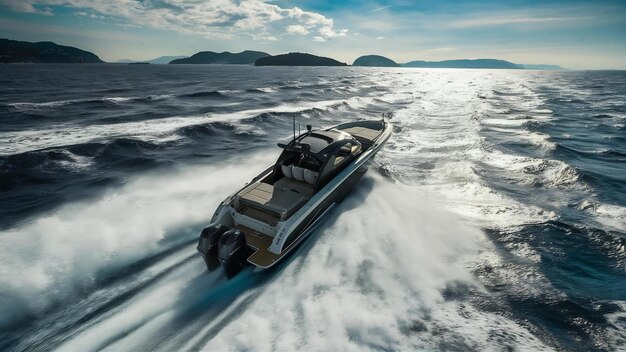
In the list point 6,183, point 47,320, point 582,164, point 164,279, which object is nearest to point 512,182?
point 582,164

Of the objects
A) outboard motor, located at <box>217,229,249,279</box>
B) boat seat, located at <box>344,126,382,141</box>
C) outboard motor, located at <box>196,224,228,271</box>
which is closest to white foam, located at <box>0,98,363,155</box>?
boat seat, located at <box>344,126,382,141</box>

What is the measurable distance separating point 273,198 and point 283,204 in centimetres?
52

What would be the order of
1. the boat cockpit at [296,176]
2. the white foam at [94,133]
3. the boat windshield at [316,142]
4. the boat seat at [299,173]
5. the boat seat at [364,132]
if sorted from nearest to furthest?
the boat cockpit at [296,176] < the boat seat at [299,173] < the boat windshield at [316,142] < the boat seat at [364,132] < the white foam at [94,133]

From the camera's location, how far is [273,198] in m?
8.69

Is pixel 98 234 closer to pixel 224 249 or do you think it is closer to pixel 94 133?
pixel 224 249

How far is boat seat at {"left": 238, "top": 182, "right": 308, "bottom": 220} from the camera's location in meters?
8.12

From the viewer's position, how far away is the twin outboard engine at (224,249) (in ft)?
23.1

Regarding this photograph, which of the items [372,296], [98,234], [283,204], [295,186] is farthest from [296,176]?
[98,234]

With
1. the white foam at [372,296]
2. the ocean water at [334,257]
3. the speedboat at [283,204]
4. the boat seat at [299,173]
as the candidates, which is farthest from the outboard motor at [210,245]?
the boat seat at [299,173]

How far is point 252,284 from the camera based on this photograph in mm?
7250

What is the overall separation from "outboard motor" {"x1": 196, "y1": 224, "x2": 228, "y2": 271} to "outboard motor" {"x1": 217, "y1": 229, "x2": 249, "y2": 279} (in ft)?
0.84

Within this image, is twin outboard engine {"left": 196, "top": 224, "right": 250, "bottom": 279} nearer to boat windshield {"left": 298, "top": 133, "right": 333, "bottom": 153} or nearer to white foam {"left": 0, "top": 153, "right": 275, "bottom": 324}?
white foam {"left": 0, "top": 153, "right": 275, "bottom": 324}

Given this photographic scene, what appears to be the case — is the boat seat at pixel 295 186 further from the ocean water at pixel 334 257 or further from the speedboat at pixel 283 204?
the ocean water at pixel 334 257

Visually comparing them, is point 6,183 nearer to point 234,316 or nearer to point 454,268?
point 234,316
